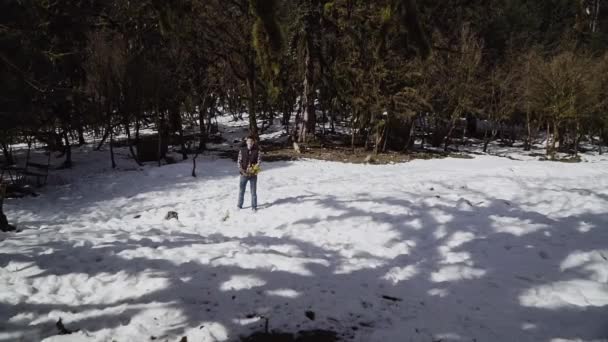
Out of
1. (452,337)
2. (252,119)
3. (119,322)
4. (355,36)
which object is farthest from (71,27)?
(452,337)

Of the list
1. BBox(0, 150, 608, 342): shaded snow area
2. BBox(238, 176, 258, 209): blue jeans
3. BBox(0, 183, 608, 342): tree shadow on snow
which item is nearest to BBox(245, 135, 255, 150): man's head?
BBox(238, 176, 258, 209): blue jeans

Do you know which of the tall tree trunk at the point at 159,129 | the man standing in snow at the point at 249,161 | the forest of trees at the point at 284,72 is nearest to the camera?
the man standing in snow at the point at 249,161

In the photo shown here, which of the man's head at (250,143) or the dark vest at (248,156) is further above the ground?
the man's head at (250,143)

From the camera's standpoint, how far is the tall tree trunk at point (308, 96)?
19.9 meters

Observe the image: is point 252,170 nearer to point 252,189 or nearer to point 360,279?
point 252,189

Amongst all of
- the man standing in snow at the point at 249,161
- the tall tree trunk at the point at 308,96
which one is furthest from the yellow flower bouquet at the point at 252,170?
the tall tree trunk at the point at 308,96

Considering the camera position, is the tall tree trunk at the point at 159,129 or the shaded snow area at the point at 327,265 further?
the tall tree trunk at the point at 159,129

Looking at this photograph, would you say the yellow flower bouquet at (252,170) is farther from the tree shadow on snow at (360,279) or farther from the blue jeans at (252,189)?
the tree shadow on snow at (360,279)

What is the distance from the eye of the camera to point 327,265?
5590 millimetres

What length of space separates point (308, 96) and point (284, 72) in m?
3.29

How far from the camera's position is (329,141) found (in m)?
23.2

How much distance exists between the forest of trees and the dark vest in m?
3.78

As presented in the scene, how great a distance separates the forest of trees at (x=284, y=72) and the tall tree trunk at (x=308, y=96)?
8 centimetres

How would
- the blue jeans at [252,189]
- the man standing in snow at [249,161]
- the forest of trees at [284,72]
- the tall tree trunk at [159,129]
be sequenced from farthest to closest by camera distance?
the tall tree trunk at [159,129] < the forest of trees at [284,72] < the man standing in snow at [249,161] < the blue jeans at [252,189]
